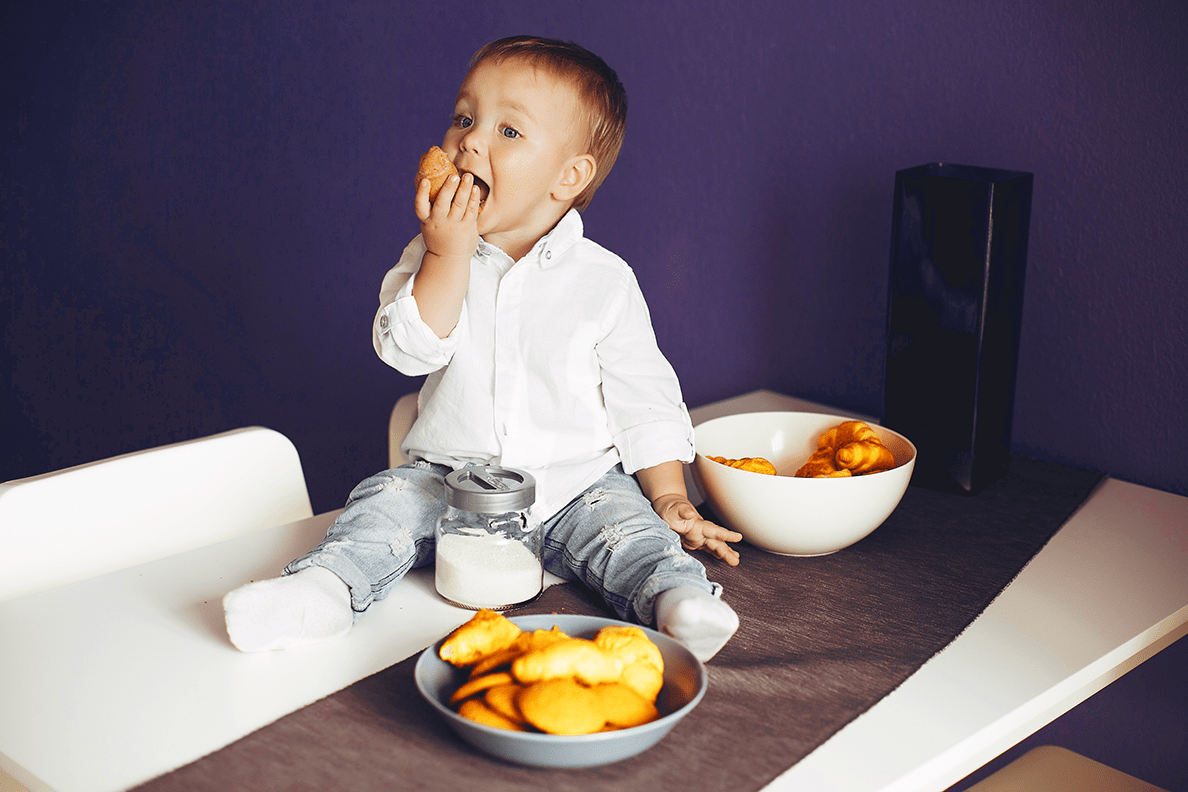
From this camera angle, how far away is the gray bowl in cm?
59

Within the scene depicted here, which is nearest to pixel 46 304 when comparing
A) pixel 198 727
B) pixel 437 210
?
pixel 437 210

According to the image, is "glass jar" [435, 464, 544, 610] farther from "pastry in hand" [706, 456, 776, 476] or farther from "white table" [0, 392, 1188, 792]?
"pastry in hand" [706, 456, 776, 476]

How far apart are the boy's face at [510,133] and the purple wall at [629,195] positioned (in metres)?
0.56

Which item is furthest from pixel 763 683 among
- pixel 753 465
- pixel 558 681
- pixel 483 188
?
pixel 483 188

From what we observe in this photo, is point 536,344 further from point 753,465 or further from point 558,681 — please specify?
point 558,681

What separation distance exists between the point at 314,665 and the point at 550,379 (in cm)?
39

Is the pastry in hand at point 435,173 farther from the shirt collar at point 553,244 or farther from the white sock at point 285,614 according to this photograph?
the white sock at point 285,614

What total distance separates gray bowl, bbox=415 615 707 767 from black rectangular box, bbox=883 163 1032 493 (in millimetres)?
612

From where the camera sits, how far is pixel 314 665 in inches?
30.2

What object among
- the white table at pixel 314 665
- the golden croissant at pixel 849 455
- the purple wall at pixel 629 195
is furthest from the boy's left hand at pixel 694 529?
the purple wall at pixel 629 195

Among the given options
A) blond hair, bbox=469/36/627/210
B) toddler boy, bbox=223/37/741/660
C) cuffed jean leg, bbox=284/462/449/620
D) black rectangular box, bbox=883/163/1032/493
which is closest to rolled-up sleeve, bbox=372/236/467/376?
toddler boy, bbox=223/37/741/660

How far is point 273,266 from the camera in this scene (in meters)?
2.20

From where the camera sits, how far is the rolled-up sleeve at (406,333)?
37.8 inches

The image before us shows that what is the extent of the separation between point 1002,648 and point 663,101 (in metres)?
1.07
